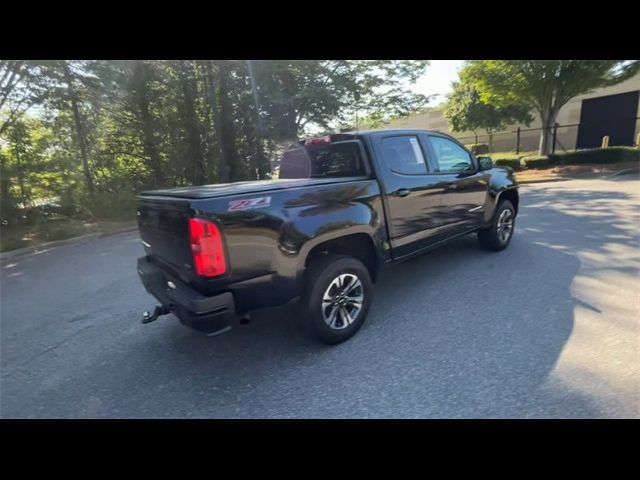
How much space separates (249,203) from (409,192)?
6.34 ft

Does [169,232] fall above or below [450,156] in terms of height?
below

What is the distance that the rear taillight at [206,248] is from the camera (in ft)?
7.55

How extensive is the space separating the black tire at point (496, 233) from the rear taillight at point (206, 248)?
410 centimetres

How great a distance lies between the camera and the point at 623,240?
5.20 metres

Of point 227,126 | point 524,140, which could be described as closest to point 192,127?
point 227,126

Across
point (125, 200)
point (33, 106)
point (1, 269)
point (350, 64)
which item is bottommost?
point (1, 269)

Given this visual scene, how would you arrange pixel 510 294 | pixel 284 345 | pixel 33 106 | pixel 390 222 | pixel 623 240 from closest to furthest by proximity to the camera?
pixel 284 345, pixel 390 222, pixel 510 294, pixel 623 240, pixel 33 106

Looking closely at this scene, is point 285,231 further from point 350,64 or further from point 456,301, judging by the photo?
point 350,64

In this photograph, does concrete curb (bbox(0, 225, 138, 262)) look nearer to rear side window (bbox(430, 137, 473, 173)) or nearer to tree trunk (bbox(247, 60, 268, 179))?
tree trunk (bbox(247, 60, 268, 179))

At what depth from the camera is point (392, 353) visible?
2865mm

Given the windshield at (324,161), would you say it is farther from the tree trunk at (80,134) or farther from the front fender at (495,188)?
the tree trunk at (80,134)

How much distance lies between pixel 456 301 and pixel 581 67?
53.2 feet

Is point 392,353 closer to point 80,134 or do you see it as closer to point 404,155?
point 404,155
